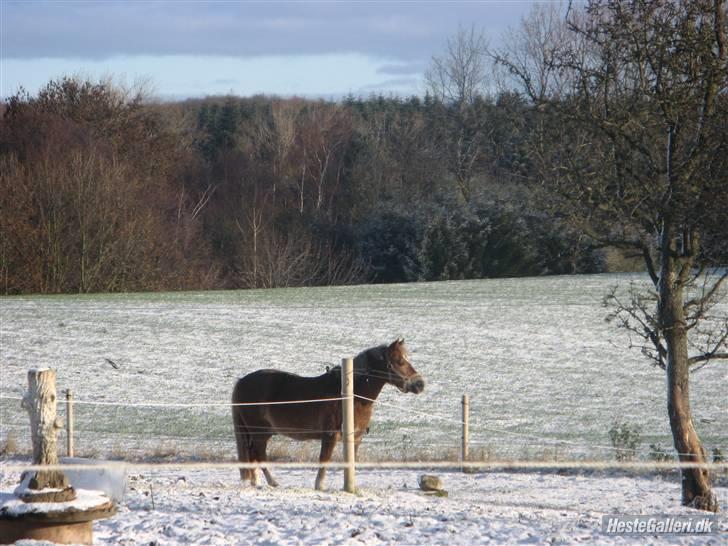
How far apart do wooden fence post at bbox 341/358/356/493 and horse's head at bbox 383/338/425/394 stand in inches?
23.5

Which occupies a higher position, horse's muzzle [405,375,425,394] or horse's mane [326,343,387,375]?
horse's mane [326,343,387,375]

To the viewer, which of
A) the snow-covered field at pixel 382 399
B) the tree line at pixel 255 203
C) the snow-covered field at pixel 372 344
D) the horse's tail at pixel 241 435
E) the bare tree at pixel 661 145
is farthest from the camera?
the tree line at pixel 255 203

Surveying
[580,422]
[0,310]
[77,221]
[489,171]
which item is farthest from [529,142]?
[489,171]

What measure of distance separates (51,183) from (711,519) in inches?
1244

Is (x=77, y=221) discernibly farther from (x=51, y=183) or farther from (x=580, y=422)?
(x=580, y=422)

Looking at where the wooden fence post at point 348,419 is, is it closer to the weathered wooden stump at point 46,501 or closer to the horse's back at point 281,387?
the horse's back at point 281,387

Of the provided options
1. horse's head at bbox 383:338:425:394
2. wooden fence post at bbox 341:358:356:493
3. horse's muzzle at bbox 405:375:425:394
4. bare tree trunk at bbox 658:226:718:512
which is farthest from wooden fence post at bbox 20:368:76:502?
bare tree trunk at bbox 658:226:718:512

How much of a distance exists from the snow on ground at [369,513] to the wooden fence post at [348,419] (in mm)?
178

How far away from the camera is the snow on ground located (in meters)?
6.24

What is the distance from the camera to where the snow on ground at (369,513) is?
246 inches

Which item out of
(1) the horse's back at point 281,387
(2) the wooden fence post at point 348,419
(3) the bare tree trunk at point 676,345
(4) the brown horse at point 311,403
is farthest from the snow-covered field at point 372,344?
(3) the bare tree trunk at point 676,345

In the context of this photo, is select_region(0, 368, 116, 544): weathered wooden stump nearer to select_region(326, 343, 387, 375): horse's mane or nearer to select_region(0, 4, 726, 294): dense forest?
select_region(326, 343, 387, 375): horse's mane

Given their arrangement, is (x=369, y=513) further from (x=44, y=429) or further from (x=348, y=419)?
(x=44, y=429)

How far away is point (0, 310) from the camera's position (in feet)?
93.0
